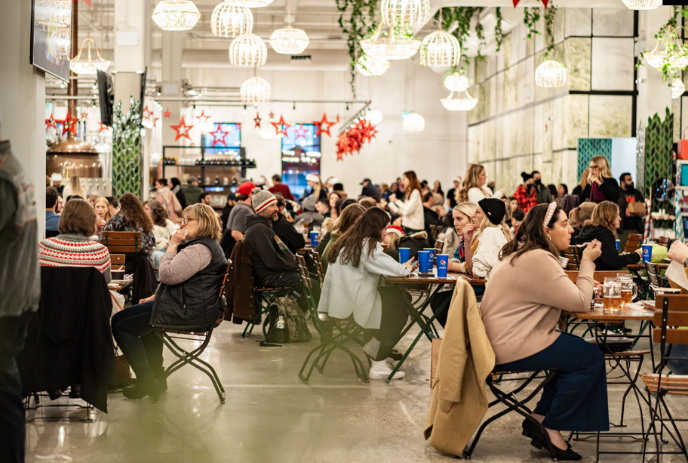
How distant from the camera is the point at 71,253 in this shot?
4.10m

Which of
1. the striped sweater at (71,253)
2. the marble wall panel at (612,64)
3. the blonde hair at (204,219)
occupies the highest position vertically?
the marble wall panel at (612,64)

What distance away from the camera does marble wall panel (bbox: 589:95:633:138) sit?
45.3 ft

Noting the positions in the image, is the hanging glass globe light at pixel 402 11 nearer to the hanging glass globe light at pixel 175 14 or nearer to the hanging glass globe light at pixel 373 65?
the hanging glass globe light at pixel 175 14

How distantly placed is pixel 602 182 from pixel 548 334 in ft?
18.3

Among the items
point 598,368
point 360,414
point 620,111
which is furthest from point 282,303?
point 620,111

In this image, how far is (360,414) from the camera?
4.49 meters

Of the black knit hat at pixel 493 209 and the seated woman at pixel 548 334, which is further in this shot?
the black knit hat at pixel 493 209

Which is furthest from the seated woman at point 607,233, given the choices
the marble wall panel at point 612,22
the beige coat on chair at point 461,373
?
the marble wall panel at point 612,22

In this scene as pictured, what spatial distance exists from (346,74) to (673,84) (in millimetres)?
13848

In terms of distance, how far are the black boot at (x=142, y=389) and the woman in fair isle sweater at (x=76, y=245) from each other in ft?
2.70

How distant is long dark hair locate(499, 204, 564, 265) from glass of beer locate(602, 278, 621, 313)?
33 cm

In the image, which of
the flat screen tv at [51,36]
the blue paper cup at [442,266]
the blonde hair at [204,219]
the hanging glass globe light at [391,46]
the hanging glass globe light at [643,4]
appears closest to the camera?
the flat screen tv at [51,36]

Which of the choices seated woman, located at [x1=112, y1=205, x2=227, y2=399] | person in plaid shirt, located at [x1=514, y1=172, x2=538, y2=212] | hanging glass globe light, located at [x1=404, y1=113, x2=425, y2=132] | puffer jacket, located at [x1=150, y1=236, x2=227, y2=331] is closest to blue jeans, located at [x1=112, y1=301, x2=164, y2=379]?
seated woman, located at [x1=112, y1=205, x2=227, y2=399]

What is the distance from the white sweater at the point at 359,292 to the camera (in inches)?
205
